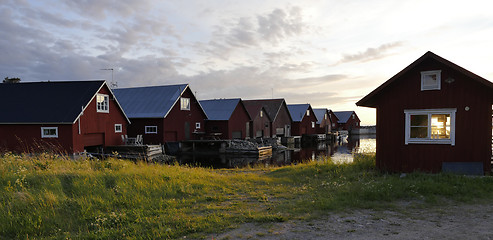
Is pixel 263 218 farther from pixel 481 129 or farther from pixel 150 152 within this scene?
pixel 150 152

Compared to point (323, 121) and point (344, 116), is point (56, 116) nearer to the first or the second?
point (323, 121)

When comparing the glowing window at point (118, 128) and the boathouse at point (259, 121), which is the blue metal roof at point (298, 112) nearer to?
the boathouse at point (259, 121)

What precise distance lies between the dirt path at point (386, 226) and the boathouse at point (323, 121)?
201 feet

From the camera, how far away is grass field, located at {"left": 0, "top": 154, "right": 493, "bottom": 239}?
612cm

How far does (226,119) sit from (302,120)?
2332cm

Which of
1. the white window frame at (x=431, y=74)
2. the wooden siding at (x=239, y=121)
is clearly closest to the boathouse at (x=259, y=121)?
the wooden siding at (x=239, y=121)

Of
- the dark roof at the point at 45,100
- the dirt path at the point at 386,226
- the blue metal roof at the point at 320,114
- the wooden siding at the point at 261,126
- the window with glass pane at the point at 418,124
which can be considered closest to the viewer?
the dirt path at the point at 386,226

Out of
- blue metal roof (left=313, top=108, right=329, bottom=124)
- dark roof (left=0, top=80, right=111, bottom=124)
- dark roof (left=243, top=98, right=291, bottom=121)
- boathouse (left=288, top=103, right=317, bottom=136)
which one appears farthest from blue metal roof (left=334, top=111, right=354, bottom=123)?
dark roof (left=0, top=80, right=111, bottom=124)

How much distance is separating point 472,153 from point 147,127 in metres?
31.0

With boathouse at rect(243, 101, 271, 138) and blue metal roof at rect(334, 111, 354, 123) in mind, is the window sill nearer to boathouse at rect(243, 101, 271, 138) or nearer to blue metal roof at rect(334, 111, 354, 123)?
boathouse at rect(243, 101, 271, 138)

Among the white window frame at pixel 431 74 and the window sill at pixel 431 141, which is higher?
the white window frame at pixel 431 74

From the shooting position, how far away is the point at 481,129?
39.2ft

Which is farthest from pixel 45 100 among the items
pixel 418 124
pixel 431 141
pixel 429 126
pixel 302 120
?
pixel 302 120

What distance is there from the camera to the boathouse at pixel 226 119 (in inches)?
1633
